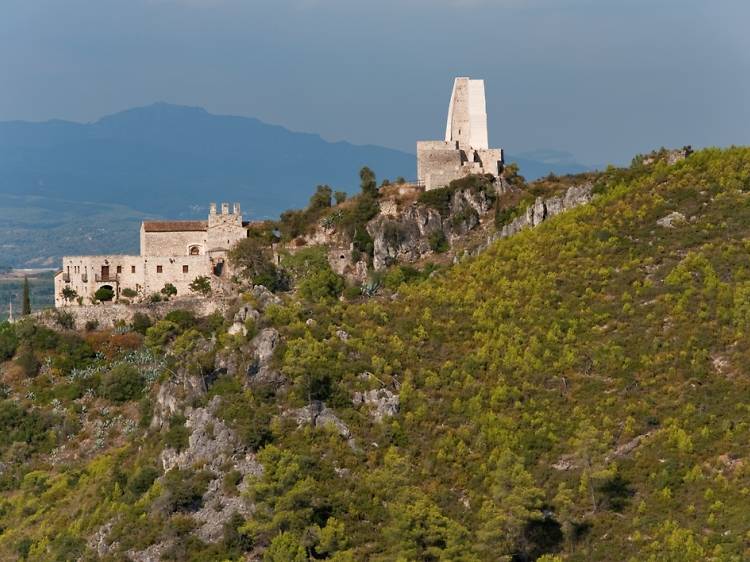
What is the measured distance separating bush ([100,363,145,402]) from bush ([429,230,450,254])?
1873cm

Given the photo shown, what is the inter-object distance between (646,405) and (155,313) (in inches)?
1477

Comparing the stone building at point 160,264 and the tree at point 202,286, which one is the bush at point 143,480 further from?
the stone building at point 160,264

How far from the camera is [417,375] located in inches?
2336

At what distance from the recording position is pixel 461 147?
309 feet

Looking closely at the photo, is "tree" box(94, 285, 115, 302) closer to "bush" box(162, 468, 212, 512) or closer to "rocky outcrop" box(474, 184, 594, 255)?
"rocky outcrop" box(474, 184, 594, 255)

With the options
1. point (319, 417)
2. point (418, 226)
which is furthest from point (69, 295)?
point (319, 417)

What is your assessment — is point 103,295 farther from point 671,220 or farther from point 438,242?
point 671,220

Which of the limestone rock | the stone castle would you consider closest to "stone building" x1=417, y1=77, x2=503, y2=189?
the stone castle

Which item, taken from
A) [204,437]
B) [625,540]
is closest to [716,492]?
[625,540]

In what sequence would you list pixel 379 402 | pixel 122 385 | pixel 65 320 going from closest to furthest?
pixel 379 402, pixel 122 385, pixel 65 320

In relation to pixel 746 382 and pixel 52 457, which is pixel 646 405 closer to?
pixel 746 382

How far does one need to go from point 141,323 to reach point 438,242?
1731 cm

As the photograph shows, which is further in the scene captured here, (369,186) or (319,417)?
(369,186)

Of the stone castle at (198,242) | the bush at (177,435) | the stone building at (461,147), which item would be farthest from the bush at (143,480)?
the stone building at (461,147)
